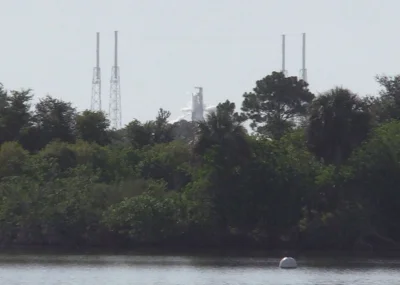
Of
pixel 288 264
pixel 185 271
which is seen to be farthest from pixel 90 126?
pixel 185 271

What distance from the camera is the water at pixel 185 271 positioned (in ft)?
157

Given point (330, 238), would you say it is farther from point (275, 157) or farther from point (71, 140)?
point (71, 140)

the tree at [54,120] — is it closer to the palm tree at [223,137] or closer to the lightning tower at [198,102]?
the palm tree at [223,137]

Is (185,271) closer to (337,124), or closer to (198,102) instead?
(337,124)

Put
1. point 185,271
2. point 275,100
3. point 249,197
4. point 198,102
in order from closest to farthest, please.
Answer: point 185,271
point 249,197
point 275,100
point 198,102

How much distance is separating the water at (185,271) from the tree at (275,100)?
137ft

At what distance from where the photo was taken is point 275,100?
10219 cm

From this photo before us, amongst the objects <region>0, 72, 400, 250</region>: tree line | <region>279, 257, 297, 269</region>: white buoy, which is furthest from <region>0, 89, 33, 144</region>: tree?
<region>279, 257, 297, 269</region>: white buoy

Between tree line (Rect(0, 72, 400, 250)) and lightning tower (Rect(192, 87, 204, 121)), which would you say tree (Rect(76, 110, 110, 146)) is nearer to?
tree line (Rect(0, 72, 400, 250))

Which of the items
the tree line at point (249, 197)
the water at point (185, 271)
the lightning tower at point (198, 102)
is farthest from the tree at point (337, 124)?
the lightning tower at point (198, 102)

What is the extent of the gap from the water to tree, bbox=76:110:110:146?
29.1 meters

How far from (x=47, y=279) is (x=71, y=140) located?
42.1 meters

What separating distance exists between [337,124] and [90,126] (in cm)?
2778

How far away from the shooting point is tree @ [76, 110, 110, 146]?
295 feet
